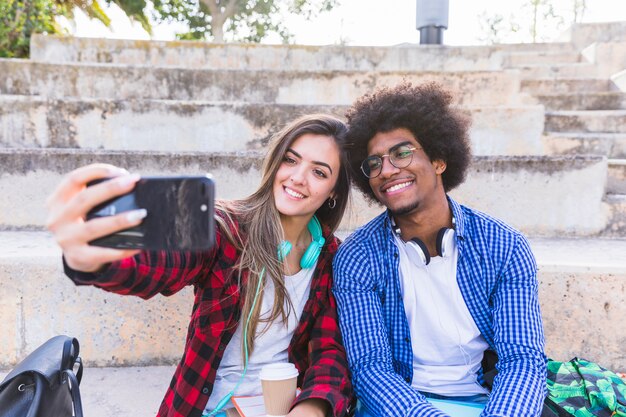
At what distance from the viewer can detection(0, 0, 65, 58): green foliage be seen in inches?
280

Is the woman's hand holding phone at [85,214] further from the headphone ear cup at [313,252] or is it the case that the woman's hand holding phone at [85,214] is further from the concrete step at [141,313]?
the concrete step at [141,313]

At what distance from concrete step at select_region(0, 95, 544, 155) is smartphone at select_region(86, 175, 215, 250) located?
3133mm

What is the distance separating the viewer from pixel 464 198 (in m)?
3.54

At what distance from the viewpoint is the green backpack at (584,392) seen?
164cm

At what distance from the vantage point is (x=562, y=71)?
7.00 meters

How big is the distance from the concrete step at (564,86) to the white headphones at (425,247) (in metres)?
4.84

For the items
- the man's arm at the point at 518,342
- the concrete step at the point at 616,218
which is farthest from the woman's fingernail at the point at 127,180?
the concrete step at the point at 616,218

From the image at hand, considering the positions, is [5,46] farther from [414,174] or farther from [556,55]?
[556,55]

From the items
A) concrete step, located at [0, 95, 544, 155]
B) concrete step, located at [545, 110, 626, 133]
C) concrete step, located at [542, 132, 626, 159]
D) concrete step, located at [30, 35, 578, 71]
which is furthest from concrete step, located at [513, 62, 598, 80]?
concrete step, located at [0, 95, 544, 155]

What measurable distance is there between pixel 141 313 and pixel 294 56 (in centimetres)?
459

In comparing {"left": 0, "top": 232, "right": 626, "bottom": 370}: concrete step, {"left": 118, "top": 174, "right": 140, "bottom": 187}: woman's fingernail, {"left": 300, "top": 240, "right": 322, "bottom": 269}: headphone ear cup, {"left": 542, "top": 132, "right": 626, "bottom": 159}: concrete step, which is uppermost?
{"left": 118, "top": 174, "right": 140, "bottom": 187}: woman's fingernail

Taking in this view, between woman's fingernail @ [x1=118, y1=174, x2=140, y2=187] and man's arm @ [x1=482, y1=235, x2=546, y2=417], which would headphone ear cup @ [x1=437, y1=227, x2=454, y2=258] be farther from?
woman's fingernail @ [x1=118, y1=174, x2=140, y2=187]

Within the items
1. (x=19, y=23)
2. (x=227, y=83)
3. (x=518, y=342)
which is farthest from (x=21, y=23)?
(x=518, y=342)

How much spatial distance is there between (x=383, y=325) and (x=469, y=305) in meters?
0.34
